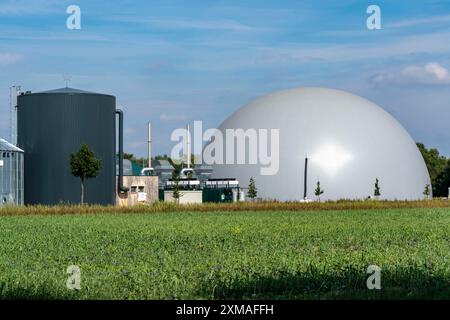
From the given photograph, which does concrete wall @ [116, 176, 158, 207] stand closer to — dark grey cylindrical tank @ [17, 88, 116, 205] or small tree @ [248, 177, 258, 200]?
dark grey cylindrical tank @ [17, 88, 116, 205]

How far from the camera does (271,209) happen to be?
42.7 meters

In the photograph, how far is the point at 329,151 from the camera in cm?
6247

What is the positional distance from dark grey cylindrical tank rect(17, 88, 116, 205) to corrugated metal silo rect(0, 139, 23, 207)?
947mm

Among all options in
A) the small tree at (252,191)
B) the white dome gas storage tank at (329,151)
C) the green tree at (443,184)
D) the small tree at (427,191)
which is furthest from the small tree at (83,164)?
the green tree at (443,184)

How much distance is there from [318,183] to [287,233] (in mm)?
35367

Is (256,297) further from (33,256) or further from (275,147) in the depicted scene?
(275,147)

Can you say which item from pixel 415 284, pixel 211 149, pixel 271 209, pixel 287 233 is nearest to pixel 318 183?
pixel 211 149

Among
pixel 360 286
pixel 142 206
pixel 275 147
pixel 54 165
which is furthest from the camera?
pixel 275 147

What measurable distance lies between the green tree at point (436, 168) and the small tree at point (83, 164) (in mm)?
45226

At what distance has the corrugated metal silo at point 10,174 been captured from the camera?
4994 cm

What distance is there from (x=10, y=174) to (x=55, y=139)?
11.4 ft

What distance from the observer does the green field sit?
12.2 m

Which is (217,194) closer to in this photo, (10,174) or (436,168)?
(10,174)

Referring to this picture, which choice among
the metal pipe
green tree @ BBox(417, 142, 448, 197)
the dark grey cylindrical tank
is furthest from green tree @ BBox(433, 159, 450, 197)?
the dark grey cylindrical tank
